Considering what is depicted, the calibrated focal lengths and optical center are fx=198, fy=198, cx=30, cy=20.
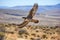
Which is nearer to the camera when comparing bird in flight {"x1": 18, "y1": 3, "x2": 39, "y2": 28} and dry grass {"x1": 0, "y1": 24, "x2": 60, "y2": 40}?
bird in flight {"x1": 18, "y1": 3, "x2": 39, "y2": 28}

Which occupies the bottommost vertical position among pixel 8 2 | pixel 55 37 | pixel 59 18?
pixel 55 37

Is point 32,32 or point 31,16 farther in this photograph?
point 32,32

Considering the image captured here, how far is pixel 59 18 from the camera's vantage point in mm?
7824

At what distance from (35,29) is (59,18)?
107 centimetres

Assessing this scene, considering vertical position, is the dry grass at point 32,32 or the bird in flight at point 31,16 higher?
the bird in flight at point 31,16

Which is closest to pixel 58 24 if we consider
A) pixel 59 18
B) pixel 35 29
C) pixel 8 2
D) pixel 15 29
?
pixel 59 18

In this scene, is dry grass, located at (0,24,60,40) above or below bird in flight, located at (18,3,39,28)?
below

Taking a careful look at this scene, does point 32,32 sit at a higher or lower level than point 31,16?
lower

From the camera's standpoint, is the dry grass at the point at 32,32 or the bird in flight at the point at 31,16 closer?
the bird in flight at the point at 31,16

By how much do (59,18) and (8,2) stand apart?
2159 mm

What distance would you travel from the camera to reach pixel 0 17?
305 inches

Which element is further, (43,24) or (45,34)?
(43,24)

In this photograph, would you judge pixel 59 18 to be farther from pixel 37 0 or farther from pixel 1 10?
pixel 1 10

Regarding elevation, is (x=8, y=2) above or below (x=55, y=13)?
above
